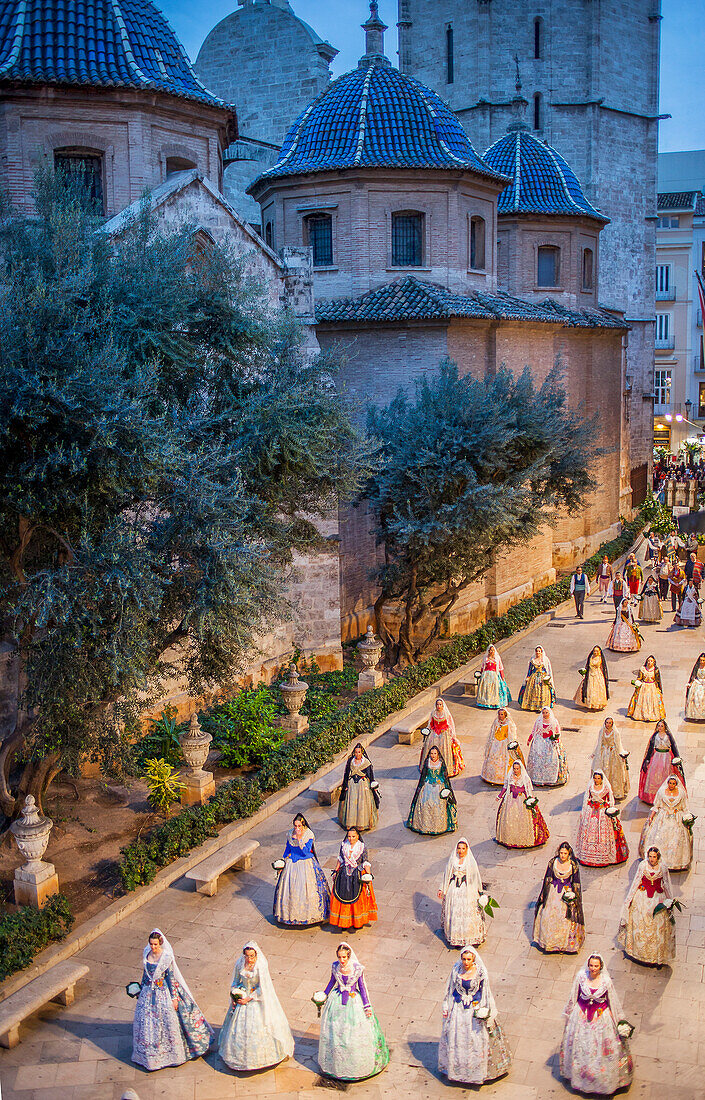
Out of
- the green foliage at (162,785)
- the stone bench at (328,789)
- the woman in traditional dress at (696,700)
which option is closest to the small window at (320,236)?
the woman in traditional dress at (696,700)

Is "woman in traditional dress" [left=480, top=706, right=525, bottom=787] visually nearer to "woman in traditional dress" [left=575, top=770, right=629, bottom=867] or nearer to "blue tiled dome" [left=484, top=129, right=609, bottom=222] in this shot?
"woman in traditional dress" [left=575, top=770, right=629, bottom=867]

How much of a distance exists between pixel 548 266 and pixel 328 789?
21.6m

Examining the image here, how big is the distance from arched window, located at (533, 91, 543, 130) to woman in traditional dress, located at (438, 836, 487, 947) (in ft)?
105

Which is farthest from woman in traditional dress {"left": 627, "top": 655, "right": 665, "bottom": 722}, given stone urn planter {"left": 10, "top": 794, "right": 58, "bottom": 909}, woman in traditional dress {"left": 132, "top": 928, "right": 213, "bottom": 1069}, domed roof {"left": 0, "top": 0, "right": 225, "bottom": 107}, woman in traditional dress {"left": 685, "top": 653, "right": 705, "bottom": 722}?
domed roof {"left": 0, "top": 0, "right": 225, "bottom": 107}

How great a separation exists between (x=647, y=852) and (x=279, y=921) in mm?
4081

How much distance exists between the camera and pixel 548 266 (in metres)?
31.5

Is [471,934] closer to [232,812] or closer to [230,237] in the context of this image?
[232,812]

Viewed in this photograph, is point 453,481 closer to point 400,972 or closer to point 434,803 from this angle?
point 434,803

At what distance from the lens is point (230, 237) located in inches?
683

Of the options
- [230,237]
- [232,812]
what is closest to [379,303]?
[230,237]

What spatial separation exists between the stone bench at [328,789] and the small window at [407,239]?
46.3 feet

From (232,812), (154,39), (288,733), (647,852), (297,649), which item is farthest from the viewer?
(297,649)

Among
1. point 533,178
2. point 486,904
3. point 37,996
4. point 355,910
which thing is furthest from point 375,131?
point 37,996

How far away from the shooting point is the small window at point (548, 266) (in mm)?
31281
